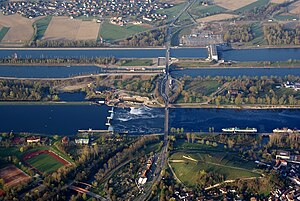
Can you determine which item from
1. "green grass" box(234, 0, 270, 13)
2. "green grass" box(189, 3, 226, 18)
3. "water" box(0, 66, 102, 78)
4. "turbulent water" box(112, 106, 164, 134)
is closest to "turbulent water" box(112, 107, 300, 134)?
"turbulent water" box(112, 106, 164, 134)

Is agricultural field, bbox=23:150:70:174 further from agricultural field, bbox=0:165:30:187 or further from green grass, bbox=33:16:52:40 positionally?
green grass, bbox=33:16:52:40

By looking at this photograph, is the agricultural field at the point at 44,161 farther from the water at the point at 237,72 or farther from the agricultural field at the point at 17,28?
the agricultural field at the point at 17,28

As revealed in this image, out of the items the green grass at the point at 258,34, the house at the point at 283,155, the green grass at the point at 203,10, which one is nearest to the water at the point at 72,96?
the house at the point at 283,155

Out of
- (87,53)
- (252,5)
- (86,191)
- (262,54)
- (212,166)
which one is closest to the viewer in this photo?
(86,191)

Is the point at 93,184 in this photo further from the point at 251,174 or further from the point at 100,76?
the point at 100,76

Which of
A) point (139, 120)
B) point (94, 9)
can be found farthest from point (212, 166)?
point (94, 9)

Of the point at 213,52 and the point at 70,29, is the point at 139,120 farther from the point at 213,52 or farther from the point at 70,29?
the point at 70,29

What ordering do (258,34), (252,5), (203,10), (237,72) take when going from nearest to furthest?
(237,72) → (258,34) → (203,10) → (252,5)

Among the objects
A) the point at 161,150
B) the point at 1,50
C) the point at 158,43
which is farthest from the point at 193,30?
the point at 161,150
